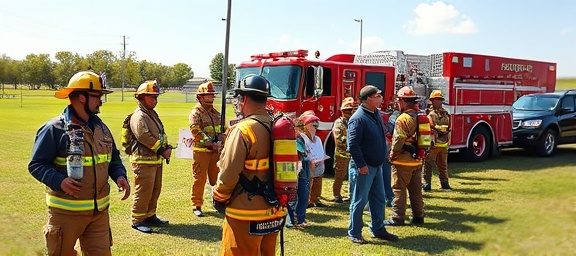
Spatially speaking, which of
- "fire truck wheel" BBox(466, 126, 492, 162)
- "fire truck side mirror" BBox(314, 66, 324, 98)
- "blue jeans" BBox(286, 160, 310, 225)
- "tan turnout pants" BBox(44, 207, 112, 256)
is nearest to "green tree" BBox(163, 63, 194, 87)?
"fire truck wheel" BBox(466, 126, 492, 162)

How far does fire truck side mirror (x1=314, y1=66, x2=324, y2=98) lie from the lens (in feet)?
30.5

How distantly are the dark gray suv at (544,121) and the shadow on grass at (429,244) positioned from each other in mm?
8336

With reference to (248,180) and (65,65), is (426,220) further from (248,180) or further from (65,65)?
(65,65)

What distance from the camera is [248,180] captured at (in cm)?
341

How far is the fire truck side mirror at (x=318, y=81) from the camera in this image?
9305 millimetres

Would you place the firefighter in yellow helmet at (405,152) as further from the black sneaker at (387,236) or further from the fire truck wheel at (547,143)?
the fire truck wheel at (547,143)

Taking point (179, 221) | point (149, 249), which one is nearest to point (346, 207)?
point (179, 221)

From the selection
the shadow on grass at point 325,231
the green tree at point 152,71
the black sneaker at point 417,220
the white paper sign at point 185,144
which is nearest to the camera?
the shadow on grass at point 325,231

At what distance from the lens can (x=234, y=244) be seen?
3.43 m

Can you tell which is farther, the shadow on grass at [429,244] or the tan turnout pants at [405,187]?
the tan turnout pants at [405,187]

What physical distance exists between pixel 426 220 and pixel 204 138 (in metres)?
3.40

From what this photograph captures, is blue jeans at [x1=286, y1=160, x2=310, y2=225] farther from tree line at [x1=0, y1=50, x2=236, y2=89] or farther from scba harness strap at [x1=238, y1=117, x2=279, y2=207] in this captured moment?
tree line at [x1=0, y1=50, x2=236, y2=89]

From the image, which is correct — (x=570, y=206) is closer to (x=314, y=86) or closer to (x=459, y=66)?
(x=314, y=86)

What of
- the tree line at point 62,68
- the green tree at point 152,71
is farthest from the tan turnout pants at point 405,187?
the green tree at point 152,71
